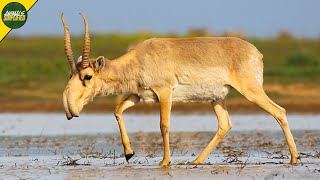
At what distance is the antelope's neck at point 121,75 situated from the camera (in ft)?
48.4

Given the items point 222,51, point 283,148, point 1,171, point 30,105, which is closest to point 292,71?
point 30,105

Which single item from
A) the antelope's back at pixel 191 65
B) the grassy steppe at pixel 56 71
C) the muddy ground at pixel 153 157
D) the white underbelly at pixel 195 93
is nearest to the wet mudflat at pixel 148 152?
the muddy ground at pixel 153 157

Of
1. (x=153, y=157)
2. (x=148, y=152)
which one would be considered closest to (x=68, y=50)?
(x=153, y=157)

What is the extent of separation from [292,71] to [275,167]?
21101mm

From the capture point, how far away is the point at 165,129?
14539 mm

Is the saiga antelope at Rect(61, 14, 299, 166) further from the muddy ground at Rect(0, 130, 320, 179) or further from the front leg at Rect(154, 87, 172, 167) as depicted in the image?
the muddy ground at Rect(0, 130, 320, 179)

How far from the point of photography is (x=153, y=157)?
51.3 ft

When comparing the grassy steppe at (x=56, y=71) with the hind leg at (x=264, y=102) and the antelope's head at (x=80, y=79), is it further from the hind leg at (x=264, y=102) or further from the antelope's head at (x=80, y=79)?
the hind leg at (x=264, y=102)

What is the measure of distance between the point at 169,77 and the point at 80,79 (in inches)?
51.0

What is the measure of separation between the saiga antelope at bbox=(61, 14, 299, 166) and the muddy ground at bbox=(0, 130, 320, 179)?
548 mm

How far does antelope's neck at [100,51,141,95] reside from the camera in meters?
14.7

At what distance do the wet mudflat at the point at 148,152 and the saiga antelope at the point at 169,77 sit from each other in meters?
0.64

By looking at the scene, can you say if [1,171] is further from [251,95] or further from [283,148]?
[283,148]

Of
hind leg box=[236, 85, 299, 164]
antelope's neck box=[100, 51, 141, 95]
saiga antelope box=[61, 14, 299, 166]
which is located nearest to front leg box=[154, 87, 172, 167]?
saiga antelope box=[61, 14, 299, 166]
